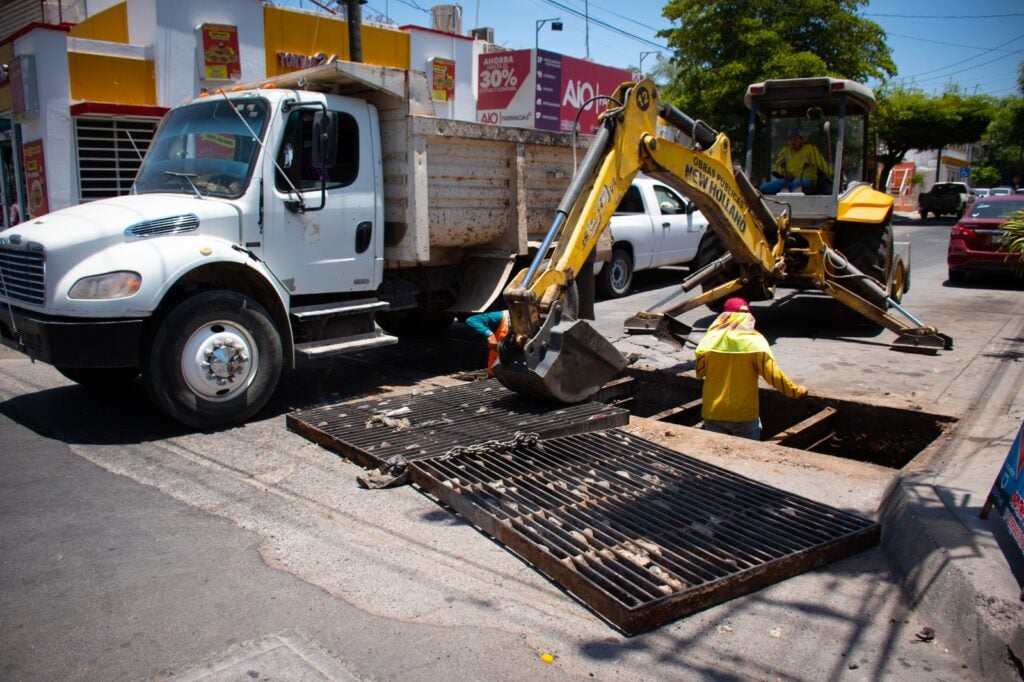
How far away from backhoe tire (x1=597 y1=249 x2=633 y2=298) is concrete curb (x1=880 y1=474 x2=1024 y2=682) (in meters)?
8.95

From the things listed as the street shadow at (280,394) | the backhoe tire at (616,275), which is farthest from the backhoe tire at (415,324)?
the backhoe tire at (616,275)

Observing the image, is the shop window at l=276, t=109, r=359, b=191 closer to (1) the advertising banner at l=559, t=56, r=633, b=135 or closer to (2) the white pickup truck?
(2) the white pickup truck

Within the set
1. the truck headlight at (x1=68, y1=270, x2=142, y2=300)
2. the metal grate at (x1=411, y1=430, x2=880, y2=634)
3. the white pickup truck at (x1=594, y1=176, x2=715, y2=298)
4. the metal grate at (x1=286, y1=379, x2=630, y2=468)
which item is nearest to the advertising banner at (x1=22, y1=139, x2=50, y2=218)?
the white pickup truck at (x1=594, y1=176, x2=715, y2=298)

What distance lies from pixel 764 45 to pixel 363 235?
2027 cm

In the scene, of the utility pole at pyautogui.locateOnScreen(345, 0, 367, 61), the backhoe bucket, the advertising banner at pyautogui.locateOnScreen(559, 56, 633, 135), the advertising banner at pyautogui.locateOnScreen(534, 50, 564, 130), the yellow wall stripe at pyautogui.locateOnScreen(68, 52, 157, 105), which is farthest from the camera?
the advertising banner at pyautogui.locateOnScreen(559, 56, 633, 135)

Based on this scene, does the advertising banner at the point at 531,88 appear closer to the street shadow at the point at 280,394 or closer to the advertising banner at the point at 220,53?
the advertising banner at the point at 220,53

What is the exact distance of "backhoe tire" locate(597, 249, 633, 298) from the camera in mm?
13675

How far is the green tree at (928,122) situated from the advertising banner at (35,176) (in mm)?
31034

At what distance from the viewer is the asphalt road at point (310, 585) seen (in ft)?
11.1

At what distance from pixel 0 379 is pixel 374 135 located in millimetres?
4495

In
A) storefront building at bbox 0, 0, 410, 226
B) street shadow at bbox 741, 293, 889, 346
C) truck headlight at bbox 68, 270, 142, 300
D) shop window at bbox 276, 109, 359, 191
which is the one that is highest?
storefront building at bbox 0, 0, 410, 226

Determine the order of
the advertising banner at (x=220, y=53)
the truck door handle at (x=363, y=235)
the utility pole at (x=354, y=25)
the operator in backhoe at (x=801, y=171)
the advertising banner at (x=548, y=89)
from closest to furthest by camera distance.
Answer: the truck door handle at (x=363, y=235)
the operator in backhoe at (x=801, y=171)
the utility pole at (x=354, y=25)
the advertising banner at (x=220, y=53)
the advertising banner at (x=548, y=89)

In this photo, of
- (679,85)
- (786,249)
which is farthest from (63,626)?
(679,85)

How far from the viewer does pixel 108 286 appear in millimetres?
6043
